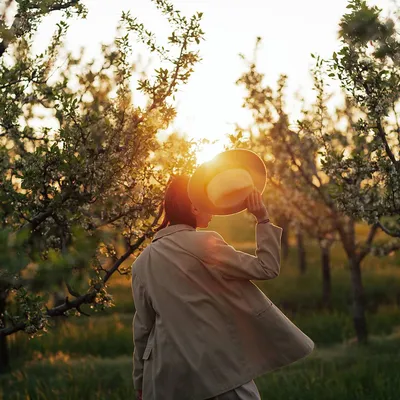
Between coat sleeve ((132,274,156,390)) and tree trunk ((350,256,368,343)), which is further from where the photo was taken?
tree trunk ((350,256,368,343))

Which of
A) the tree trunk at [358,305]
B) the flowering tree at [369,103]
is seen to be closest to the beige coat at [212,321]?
the flowering tree at [369,103]

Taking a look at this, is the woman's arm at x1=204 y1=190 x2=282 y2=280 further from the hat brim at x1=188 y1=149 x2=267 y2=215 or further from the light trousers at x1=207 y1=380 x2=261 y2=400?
the light trousers at x1=207 y1=380 x2=261 y2=400

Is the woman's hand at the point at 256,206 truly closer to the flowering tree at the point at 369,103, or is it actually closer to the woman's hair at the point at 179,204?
the woman's hair at the point at 179,204

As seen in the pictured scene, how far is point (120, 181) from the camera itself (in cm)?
516

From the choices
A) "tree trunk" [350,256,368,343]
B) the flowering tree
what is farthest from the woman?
"tree trunk" [350,256,368,343]

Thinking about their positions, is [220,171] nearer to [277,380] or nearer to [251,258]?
[251,258]

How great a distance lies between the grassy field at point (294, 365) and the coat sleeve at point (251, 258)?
528 cm

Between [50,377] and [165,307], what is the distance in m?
7.04

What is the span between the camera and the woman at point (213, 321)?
3223 millimetres

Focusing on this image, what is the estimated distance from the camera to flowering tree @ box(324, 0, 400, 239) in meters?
5.30

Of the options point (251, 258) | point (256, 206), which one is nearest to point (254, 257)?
point (251, 258)

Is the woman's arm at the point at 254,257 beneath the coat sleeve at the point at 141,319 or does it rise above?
above

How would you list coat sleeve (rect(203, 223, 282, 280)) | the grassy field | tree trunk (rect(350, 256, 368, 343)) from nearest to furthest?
coat sleeve (rect(203, 223, 282, 280)) → the grassy field → tree trunk (rect(350, 256, 368, 343))

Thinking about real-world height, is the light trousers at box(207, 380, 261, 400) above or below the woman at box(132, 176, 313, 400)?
below
